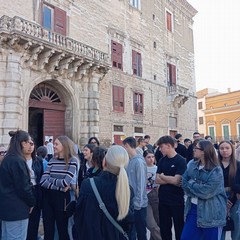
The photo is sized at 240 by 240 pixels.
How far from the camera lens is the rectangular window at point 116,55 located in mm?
17156

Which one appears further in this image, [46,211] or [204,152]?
[46,211]

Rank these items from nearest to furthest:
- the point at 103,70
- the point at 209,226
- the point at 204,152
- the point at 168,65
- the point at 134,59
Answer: the point at 209,226 < the point at 204,152 < the point at 103,70 < the point at 134,59 < the point at 168,65

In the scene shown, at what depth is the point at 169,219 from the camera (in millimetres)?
4484

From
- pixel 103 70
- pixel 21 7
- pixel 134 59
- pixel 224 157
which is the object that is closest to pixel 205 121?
pixel 134 59

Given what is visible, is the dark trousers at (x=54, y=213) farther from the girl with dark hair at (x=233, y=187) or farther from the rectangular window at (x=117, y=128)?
the rectangular window at (x=117, y=128)

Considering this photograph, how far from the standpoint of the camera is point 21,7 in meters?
12.5

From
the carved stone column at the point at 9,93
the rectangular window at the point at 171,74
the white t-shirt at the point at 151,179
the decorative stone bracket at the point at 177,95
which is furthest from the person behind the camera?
the rectangular window at the point at 171,74

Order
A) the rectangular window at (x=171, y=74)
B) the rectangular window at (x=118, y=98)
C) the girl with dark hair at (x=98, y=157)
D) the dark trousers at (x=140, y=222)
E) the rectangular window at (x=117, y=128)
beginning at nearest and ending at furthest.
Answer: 1. the girl with dark hair at (x=98, y=157)
2. the dark trousers at (x=140, y=222)
3. the rectangular window at (x=117, y=128)
4. the rectangular window at (x=118, y=98)
5. the rectangular window at (x=171, y=74)

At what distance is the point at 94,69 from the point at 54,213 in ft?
35.5

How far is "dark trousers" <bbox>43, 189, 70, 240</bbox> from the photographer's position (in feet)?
14.7

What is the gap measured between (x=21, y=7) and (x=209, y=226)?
39.7ft

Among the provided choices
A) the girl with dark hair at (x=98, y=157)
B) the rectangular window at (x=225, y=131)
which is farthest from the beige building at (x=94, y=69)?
the rectangular window at (x=225, y=131)

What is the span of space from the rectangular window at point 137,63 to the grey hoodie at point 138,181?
48.4 ft

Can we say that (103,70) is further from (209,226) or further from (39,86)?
(209,226)
